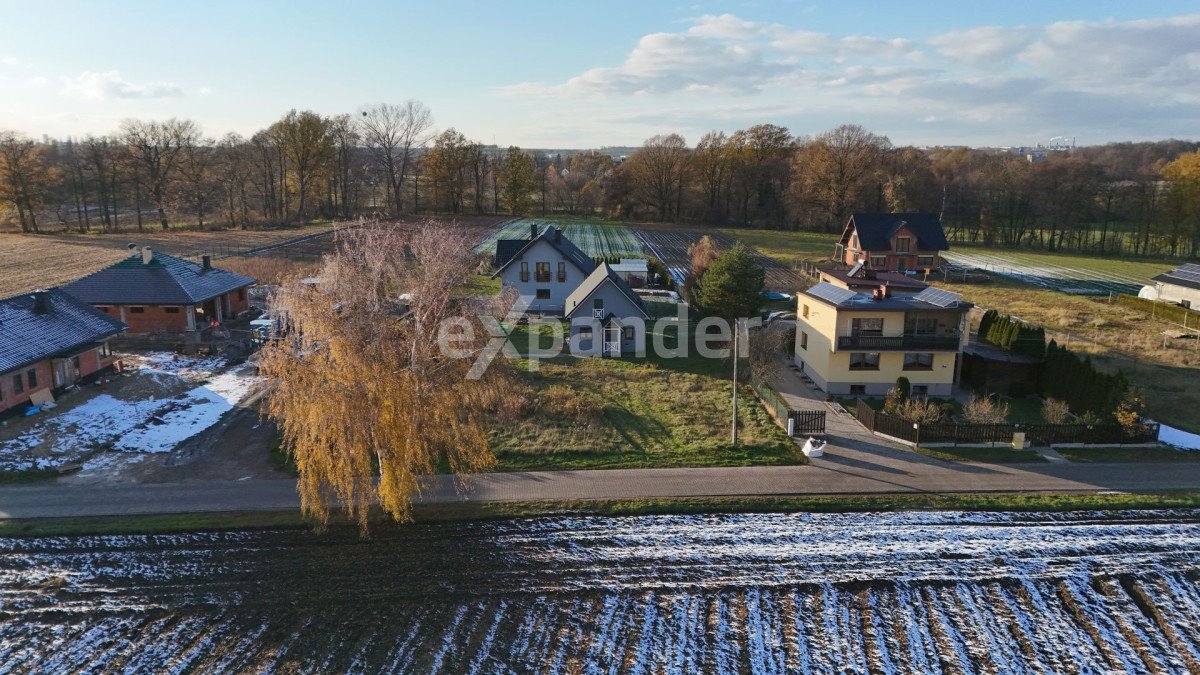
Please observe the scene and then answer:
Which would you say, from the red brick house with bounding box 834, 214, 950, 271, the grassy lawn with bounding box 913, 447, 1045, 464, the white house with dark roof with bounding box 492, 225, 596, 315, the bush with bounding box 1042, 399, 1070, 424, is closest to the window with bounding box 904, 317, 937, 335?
the bush with bounding box 1042, 399, 1070, 424

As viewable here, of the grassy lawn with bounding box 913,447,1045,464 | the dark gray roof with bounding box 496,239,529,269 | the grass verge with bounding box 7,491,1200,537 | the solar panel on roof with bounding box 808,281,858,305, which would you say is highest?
the dark gray roof with bounding box 496,239,529,269

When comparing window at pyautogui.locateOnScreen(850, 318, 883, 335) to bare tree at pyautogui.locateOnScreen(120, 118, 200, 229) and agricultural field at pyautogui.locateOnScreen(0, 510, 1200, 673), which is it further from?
bare tree at pyautogui.locateOnScreen(120, 118, 200, 229)

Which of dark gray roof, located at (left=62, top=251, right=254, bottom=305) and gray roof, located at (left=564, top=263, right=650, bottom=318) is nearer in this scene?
gray roof, located at (left=564, top=263, right=650, bottom=318)

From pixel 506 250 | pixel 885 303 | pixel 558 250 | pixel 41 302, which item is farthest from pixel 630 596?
pixel 506 250

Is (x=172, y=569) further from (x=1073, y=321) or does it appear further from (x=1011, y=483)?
(x=1073, y=321)

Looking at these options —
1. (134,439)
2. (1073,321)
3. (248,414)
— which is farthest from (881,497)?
(1073,321)

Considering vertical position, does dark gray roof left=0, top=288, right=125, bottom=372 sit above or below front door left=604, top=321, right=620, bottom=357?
above
